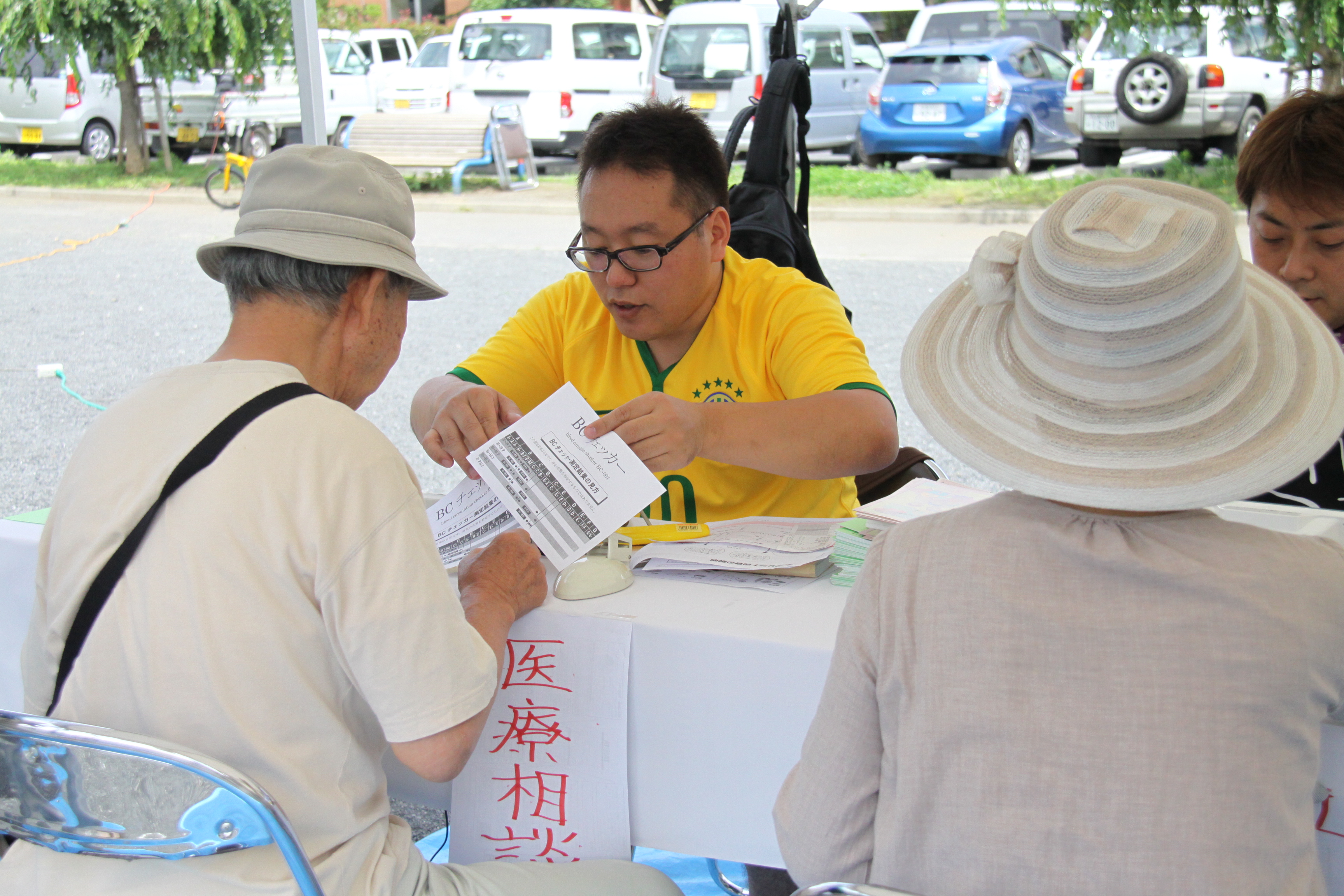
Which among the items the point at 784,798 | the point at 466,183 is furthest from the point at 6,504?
the point at 466,183

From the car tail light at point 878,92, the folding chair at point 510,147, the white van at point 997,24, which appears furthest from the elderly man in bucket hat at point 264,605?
the white van at point 997,24

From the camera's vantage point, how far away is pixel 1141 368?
0.96 meters

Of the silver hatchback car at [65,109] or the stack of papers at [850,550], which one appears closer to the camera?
the stack of papers at [850,550]

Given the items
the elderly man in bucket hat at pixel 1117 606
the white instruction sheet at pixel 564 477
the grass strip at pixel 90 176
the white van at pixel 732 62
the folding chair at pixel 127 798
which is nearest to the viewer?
the elderly man in bucket hat at pixel 1117 606

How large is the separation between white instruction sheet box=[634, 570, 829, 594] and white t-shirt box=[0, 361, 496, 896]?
530 millimetres

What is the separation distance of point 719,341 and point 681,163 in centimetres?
36

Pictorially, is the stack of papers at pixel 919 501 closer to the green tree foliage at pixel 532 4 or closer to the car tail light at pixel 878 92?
the car tail light at pixel 878 92

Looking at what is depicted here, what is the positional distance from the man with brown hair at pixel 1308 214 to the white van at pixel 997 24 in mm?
11675

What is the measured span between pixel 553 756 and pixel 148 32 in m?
6.90

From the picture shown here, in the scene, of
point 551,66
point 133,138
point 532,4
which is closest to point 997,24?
point 551,66

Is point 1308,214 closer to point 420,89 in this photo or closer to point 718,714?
point 718,714

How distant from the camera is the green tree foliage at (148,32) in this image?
5.39 metres

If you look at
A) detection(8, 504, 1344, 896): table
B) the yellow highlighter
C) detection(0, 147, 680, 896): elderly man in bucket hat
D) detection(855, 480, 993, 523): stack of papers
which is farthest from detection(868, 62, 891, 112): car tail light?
detection(0, 147, 680, 896): elderly man in bucket hat

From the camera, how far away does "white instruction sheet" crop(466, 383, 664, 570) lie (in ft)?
5.24
